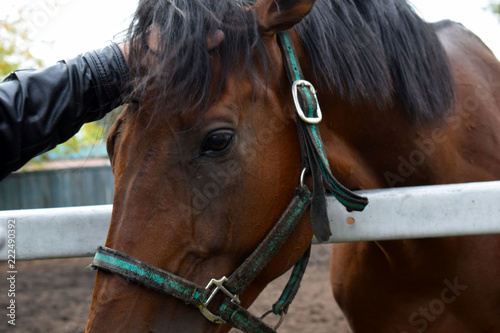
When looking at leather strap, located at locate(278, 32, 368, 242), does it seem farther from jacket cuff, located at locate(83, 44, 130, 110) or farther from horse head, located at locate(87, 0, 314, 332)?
jacket cuff, located at locate(83, 44, 130, 110)

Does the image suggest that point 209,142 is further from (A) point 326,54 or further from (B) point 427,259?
(B) point 427,259

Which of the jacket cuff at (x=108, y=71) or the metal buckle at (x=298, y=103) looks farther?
the jacket cuff at (x=108, y=71)

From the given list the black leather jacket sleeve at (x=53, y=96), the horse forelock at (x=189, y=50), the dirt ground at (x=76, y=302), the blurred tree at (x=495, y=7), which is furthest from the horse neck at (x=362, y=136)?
the blurred tree at (x=495, y=7)

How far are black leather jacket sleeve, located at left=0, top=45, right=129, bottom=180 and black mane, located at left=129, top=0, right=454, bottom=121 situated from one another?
0.17 meters

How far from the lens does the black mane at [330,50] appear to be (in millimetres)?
1497

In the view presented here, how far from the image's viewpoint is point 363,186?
1850 mm

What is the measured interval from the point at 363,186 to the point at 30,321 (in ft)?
15.4

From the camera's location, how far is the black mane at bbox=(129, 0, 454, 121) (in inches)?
58.9

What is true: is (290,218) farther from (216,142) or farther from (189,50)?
(189,50)

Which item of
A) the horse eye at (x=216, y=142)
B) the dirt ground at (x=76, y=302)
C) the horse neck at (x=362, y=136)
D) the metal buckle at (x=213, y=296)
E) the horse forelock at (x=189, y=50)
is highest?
the horse forelock at (x=189, y=50)

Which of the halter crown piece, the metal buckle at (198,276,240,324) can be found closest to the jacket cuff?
the halter crown piece

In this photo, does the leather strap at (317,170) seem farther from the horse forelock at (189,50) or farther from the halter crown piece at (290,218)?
the horse forelock at (189,50)

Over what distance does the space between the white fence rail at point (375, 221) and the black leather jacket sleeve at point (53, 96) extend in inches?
9.6

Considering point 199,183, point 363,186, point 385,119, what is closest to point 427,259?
point 363,186
